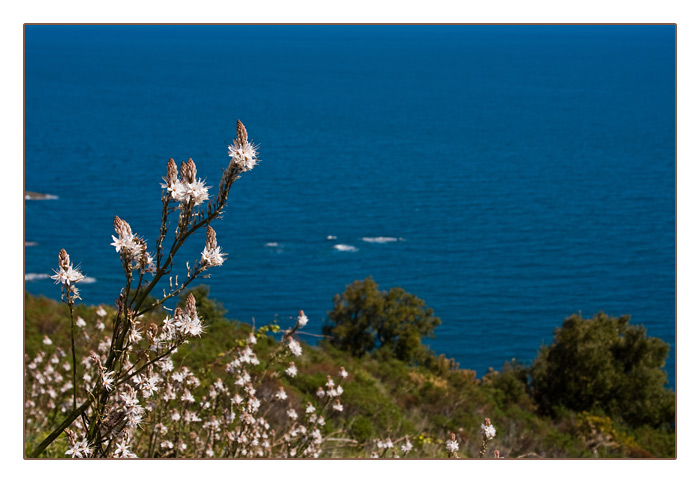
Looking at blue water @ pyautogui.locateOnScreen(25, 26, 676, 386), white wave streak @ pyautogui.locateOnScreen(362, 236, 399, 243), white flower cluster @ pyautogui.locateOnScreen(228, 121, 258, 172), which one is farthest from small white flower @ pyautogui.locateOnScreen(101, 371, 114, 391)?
white wave streak @ pyautogui.locateOnScreen(362, 236, 399, 243)

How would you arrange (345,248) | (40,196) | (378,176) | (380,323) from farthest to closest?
1. (378,176)
2. (345,248)
3. (40,196)
4. (380,323)

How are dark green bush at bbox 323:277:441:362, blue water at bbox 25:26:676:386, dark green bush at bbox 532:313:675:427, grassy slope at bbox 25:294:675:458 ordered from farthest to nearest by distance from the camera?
blue water at bbox 25:26:676:386 < dark green bush at bbox 323:277:441:362 < dark green bush at bbox 532:313:675:427 < grassy slope at bbox 25:294:675:458

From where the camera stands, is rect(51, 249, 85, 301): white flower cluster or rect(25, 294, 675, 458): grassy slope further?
rect(25, 294, 675, 458): grassy slope

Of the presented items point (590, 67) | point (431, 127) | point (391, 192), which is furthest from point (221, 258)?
point (590, 67)

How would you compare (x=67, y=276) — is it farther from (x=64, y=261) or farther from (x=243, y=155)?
(x=243, y=155)

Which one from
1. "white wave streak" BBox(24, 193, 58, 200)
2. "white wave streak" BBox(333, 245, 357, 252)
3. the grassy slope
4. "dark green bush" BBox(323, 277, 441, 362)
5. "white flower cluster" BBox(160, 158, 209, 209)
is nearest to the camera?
"white flower cluster" BBox(160, 158, 209, 209)

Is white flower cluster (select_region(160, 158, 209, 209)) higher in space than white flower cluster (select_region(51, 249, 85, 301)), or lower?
higher

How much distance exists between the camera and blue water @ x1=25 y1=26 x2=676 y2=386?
1939cm

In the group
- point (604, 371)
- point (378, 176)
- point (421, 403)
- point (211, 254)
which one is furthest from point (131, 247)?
point (378, 176)

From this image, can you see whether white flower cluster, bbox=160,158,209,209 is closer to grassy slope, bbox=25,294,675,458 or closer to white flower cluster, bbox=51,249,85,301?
white flower cluster, bbox=51,249,85,301

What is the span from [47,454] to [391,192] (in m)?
23.8

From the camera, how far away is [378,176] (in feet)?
94.7

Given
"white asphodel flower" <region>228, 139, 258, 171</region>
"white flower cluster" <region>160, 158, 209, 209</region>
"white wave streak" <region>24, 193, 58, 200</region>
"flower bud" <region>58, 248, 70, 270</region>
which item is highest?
"white wave streak" <region>24, 193, 58, 200</region>

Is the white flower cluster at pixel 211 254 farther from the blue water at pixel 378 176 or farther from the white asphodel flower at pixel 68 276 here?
the blue water at pixel 378 176
